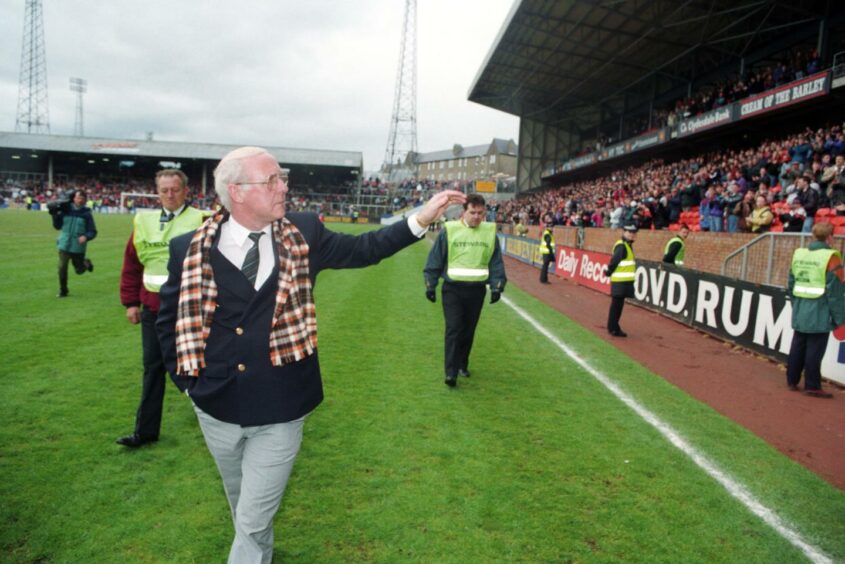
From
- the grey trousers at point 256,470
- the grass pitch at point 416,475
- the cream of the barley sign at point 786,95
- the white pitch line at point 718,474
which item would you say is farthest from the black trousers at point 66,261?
the cream of the barley sign at point 786,95

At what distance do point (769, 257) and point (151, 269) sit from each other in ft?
33.6

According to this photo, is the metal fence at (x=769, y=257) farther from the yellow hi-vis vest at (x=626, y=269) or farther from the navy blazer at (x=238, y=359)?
the navy blazer at (x=238, y=359)

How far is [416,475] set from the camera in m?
4.42

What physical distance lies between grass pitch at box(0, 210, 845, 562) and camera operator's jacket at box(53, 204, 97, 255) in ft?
11.1

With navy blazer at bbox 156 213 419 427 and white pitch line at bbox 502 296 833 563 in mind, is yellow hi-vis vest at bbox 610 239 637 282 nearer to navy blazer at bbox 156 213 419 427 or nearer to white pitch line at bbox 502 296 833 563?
white pitch line at bbox 502 296 833 563

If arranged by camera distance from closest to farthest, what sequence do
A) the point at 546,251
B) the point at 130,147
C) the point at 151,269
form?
the point at 151,269 → the point at 546,251 → the point at 130,147

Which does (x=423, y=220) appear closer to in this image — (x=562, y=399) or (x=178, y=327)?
(x=178, y=327)

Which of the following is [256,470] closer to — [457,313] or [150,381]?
[150,381]

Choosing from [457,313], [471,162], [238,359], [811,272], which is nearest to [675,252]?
[811,272]

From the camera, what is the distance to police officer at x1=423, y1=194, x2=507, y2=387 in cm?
668

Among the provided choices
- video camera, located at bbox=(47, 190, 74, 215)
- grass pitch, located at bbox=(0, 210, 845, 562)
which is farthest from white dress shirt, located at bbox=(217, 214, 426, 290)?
video camera, located at bbox=(47, 190, 74, 215)

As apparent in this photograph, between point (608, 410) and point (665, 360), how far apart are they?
315cm

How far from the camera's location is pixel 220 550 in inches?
132

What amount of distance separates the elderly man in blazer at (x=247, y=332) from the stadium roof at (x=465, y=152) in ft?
305
